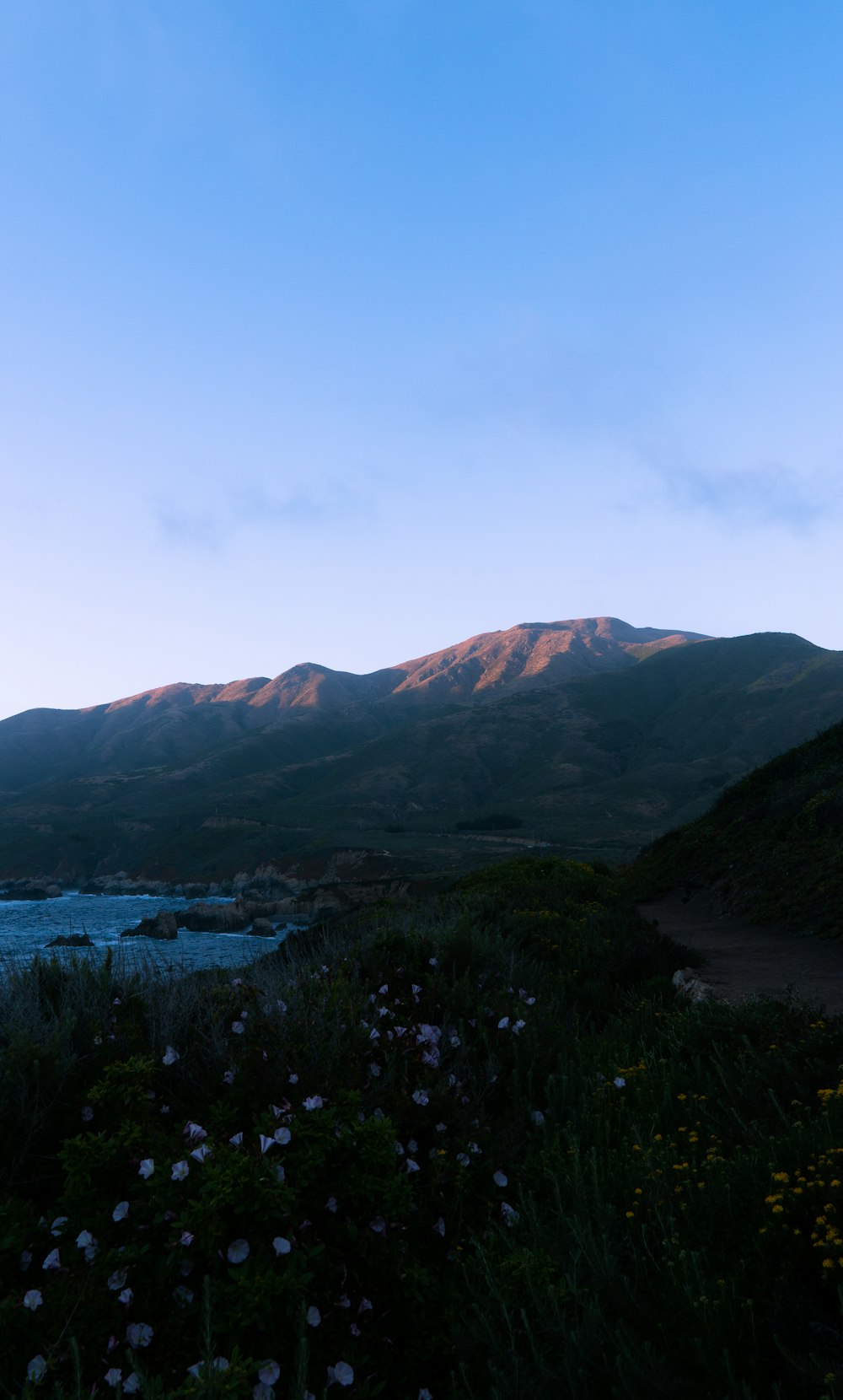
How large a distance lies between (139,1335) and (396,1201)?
1.22 metres

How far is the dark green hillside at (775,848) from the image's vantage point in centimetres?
1455

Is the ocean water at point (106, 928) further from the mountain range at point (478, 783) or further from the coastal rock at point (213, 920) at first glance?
the mountain range at point (478, 783)

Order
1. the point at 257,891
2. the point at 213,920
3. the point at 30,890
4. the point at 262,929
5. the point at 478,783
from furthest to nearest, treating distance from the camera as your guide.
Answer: the point at 478,783, the point at 30,890, the point at 257,891, the point at 213,920, the point at 262,929

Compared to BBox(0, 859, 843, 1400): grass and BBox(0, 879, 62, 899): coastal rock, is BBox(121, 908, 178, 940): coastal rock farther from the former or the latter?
BBox(0, 859, 843, 1400): grass

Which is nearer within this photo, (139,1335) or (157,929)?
(139,1335)

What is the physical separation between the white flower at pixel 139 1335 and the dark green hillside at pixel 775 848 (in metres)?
12.4

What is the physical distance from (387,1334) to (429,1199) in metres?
0.83

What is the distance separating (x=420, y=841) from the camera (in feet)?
285

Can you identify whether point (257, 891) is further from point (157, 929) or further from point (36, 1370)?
point (36, 1370)

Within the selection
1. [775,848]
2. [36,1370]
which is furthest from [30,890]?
[36,1370]

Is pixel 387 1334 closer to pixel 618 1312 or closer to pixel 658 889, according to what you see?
pixel 618 1312

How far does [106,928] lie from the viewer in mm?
51656

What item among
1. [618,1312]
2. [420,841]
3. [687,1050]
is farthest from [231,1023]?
[420,841]

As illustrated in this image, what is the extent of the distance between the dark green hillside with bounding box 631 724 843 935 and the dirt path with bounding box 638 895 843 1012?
1.65 feet
